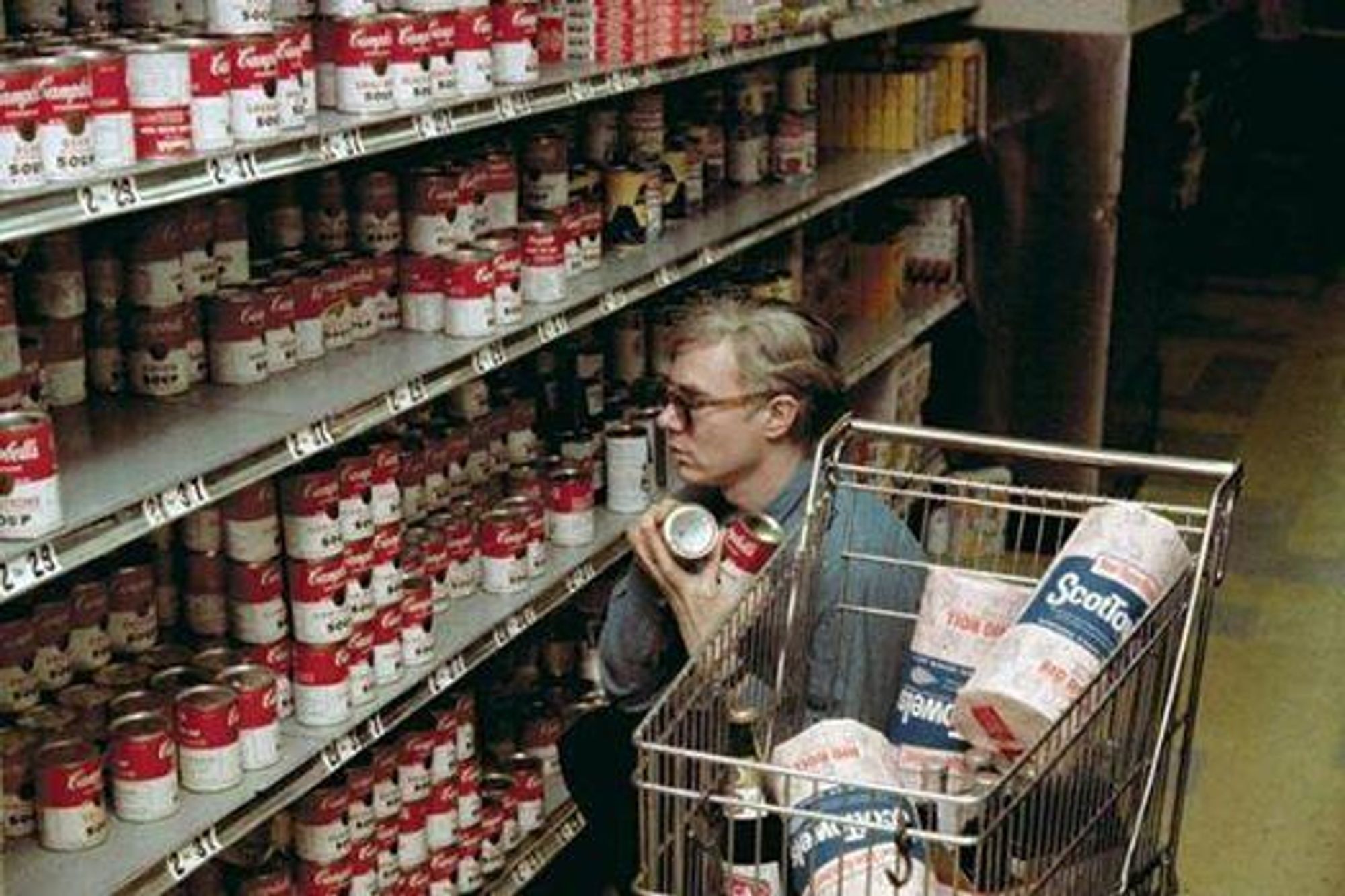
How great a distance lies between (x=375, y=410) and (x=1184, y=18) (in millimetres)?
4537

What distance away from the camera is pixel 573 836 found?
155 inches

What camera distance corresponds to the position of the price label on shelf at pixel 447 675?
3.29m

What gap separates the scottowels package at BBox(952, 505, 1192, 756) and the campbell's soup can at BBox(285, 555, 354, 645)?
3.91ft

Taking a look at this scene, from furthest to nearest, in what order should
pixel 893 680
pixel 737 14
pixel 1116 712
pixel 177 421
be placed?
1. pixel 737 14
2. pixel 177 421
3. pixel 893 680
4. pixel 1116 712

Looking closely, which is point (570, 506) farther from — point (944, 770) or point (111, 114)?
point (944, 770)

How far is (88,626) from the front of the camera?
288cm

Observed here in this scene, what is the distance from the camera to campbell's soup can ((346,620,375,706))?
3.11 meters

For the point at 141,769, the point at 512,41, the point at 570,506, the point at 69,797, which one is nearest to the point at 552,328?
the point at 570,506

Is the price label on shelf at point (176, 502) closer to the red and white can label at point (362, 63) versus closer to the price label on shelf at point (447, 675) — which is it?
the red and white can label at point (362, 63)

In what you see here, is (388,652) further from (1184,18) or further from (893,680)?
(1184,18)

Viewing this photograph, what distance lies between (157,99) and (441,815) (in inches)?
58.0

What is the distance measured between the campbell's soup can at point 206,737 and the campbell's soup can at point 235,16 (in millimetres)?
909

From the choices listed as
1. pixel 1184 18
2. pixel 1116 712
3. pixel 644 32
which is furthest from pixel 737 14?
pixel 1184 18

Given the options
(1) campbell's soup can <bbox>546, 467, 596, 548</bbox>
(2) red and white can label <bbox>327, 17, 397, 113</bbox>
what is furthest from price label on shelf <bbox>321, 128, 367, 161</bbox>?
(1) campbell's soup can <bbox>546, 467, 596, 548</bbox>
